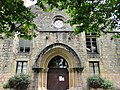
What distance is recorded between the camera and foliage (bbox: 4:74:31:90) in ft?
41.4

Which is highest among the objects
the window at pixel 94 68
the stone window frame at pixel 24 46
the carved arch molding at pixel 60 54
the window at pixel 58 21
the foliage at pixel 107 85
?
the window at pixel 58 21

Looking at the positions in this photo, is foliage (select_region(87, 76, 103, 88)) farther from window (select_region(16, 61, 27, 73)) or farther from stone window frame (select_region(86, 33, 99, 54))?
window (select_region(16, 61, 27, 73))

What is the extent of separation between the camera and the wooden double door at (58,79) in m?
13.8

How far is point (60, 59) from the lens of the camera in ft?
48.0

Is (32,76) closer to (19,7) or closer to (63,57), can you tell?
(63,57)

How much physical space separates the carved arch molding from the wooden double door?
33.6 inches

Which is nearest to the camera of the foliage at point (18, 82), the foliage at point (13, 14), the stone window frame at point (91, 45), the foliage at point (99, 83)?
the foliage at point (13, 14)

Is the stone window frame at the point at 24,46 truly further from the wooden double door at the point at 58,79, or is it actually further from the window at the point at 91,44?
the window at the point at 91,44

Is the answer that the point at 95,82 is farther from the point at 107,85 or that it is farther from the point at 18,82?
the point at 18,82

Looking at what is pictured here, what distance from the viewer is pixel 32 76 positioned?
43.8 ft

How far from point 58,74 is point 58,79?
1.29 feet

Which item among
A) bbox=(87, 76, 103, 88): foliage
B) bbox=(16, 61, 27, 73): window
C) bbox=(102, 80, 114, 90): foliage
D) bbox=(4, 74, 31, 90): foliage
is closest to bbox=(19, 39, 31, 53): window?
bbox=(16, 61, 27, 73): window

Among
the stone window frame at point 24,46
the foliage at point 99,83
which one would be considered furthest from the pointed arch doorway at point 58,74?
the stone window frame at point 24,46

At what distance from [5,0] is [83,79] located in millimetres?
8830
